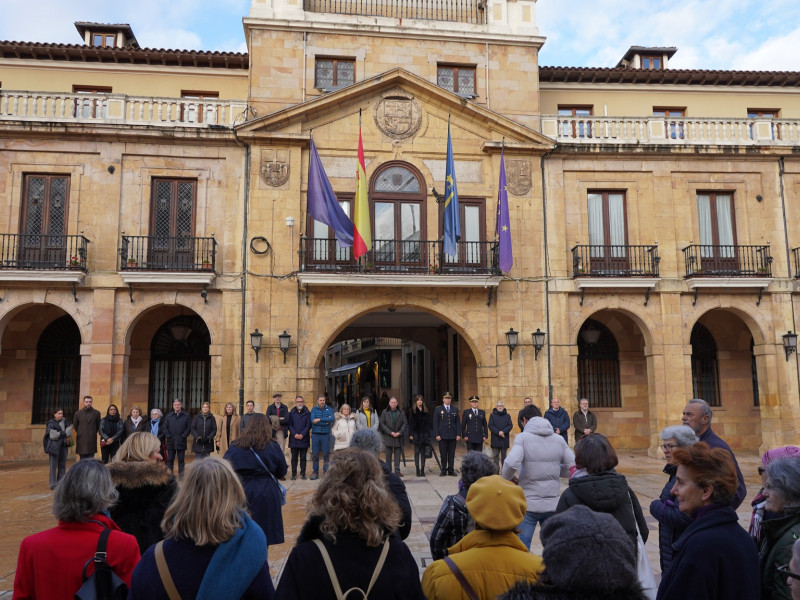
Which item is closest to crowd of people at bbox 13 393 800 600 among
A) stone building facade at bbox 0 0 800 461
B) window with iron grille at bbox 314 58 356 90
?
stone building facade at bbox 0 0 800 461

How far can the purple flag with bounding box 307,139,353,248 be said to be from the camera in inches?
589

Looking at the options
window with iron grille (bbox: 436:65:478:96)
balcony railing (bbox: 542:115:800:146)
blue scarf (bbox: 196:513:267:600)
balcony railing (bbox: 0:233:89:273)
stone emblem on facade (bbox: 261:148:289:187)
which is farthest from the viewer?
window with iron grille (bbox: 436:65:478:96)

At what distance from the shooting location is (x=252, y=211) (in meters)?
16.2

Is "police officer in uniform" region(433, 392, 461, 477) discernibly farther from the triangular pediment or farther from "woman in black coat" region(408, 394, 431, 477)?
the triangular pediment

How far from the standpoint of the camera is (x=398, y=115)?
17172 millimetres

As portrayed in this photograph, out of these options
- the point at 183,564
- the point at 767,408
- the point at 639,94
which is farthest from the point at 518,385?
the point at 183,564

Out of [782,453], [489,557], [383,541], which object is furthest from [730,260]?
[383,541]

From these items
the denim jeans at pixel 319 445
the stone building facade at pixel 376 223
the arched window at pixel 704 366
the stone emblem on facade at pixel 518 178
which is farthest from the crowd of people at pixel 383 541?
the arched window at pixel 704 366

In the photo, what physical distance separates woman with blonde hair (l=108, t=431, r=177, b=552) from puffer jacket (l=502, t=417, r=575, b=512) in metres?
3.03

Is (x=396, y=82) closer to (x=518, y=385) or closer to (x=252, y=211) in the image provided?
(x=252, y=211)

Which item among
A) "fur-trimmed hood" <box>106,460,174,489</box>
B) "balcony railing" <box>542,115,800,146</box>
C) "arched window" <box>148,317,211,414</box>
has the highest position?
"balcony railing" <box>542,115,800,146</box>

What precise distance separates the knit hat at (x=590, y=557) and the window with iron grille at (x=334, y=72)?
55.1ft

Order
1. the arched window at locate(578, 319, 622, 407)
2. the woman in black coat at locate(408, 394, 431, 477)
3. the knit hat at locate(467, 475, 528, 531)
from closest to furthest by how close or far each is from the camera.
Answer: the knit hat at locate(467, 475, 528, 531) < the woman in black coat at locate(408, 394, 431, 477) < the arched window at locate(578, 319, 622, 407)

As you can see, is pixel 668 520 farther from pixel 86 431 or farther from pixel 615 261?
pixel 615 261
